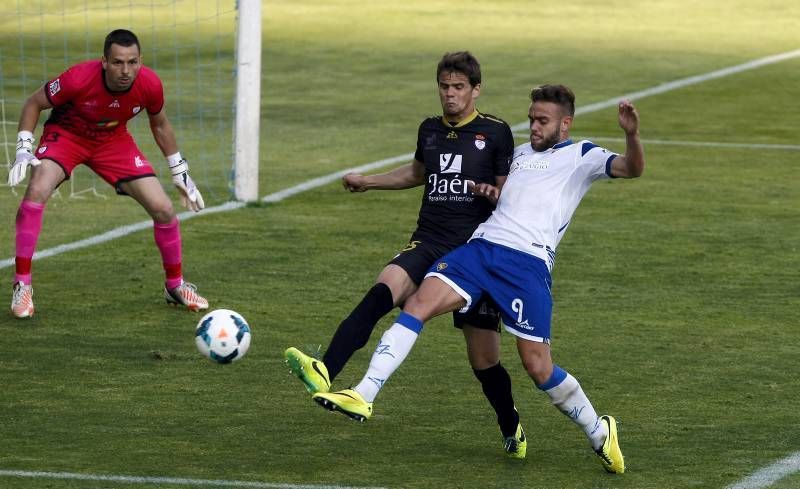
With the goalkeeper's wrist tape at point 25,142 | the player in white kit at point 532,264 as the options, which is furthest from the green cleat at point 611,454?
the goalkeeper's wrist tape at point 25,142

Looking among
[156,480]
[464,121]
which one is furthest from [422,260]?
[156,480]

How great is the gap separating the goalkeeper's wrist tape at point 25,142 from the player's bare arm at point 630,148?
191 inches

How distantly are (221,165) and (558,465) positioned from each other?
36.8 ft

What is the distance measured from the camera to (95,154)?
1141 cm

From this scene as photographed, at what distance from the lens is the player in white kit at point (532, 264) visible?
748 cm

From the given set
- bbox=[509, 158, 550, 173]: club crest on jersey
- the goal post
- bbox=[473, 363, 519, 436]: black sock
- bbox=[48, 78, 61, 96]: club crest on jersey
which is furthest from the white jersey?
the goal post

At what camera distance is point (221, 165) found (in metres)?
18.4

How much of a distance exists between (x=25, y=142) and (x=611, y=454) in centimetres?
527

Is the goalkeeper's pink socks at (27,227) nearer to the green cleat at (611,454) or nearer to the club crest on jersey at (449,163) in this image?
the club crest on jersey at (449,163)

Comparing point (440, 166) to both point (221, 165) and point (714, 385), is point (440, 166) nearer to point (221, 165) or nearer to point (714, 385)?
point (714, 385)

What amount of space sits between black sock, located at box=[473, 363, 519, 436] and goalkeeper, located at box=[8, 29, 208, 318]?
3.96 m

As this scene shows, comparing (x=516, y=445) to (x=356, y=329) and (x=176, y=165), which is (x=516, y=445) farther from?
(x=176, y=165)

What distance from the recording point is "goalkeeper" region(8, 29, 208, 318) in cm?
1104

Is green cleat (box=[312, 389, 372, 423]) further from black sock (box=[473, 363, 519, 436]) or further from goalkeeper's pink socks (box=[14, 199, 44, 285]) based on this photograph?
goalkeeper's pink socks (box=[14, 199, 44, 285])
